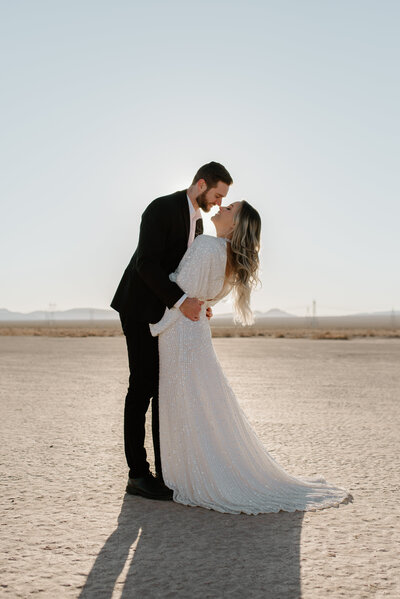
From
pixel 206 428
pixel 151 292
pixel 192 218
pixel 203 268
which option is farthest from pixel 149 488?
pixel 192 218

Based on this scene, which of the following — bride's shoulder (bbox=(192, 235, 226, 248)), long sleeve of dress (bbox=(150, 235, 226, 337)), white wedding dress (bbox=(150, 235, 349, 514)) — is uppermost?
bride's shoulder (bbox=(192, 235, 226, 248))

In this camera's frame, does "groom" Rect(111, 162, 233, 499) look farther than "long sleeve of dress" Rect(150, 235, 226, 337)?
Yes

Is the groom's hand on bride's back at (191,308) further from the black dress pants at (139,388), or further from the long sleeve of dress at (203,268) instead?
the black dress pants at (139,388)

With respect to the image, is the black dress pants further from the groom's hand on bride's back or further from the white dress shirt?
the white dress shirt

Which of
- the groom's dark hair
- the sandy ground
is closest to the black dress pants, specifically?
the sandy ground

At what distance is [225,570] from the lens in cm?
288

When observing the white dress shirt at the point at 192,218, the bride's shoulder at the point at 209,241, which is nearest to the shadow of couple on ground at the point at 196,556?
the bride's shoulder at the point at 209,241

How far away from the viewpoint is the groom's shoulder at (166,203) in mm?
4191

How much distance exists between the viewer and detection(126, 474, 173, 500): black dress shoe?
13.6ft

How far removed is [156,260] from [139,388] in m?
0.86

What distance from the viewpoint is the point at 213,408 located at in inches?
162

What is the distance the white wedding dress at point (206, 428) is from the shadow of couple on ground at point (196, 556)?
0.16 metres

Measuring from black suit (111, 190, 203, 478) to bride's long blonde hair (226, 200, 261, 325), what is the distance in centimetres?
40

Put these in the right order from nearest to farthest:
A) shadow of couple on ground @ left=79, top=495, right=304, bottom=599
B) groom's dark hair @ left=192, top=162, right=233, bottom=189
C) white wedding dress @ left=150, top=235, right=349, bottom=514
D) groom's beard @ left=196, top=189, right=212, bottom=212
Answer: shadow of couple on ground @ left=79, top=495, right=304, bottom=599 < white wedding dress @ left=150, top=235, right=349, bottom=514 < groom's dark hair @ left=192, top=162, right=233, bottom=189 < groom's beard @ left=196, top=189, right=212, bottom=212
